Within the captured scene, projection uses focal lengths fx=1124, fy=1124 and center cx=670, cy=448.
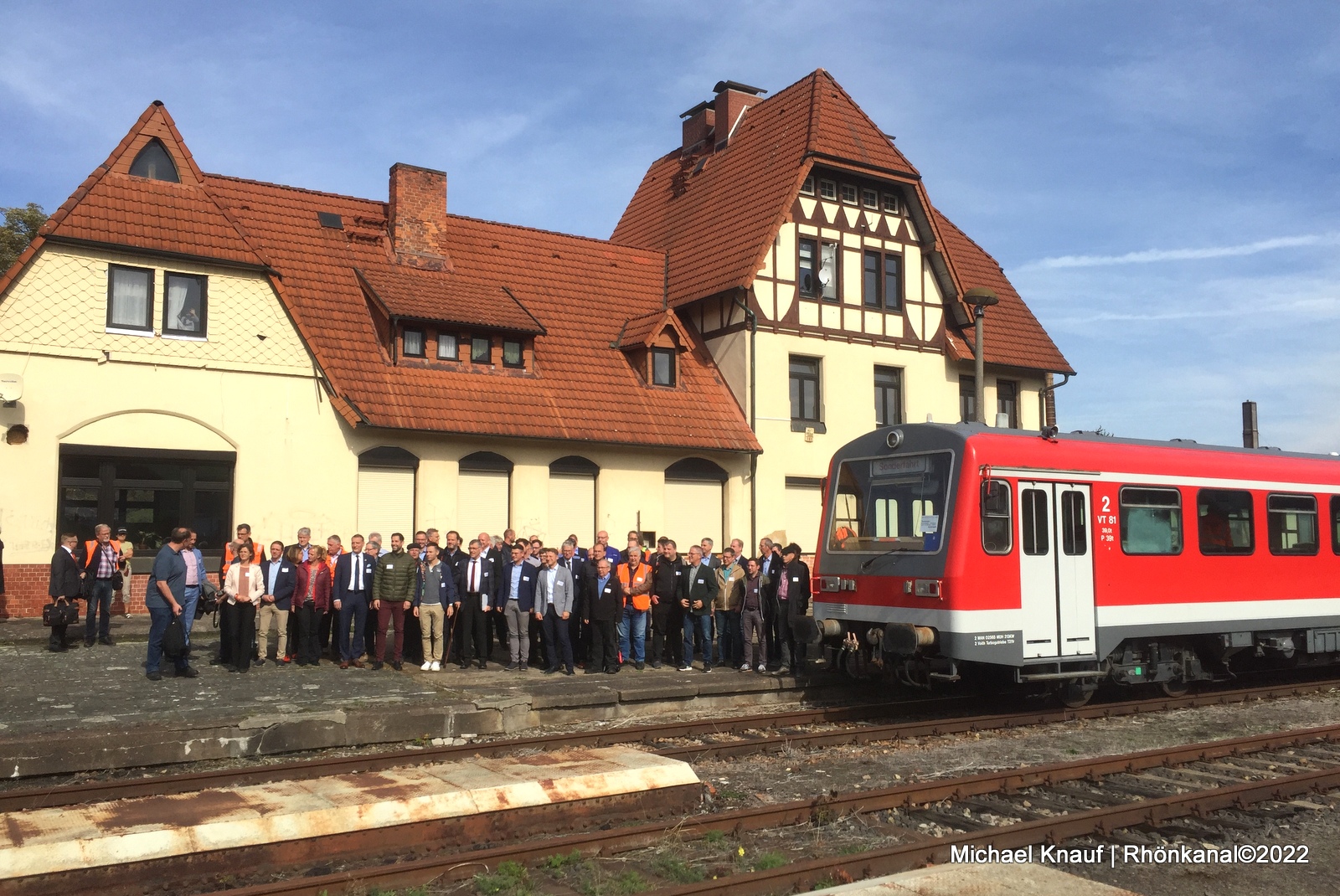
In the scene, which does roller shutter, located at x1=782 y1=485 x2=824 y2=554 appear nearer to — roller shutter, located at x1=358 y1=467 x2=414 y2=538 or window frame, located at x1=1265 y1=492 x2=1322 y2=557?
roller shutter, located at x1=358 y1=467 x2=414 y2=538

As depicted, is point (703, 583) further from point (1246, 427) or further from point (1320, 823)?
point (1246, 427)

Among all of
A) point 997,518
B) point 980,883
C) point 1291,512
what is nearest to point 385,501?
point 997,518

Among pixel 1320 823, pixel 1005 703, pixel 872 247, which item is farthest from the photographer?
pixel 872 247

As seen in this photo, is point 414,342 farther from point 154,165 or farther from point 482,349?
point 154,165

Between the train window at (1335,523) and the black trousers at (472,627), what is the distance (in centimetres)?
1181

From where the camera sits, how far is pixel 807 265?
2589 cm

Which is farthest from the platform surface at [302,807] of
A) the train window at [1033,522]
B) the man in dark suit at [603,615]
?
the man in dark suit at [603,615]

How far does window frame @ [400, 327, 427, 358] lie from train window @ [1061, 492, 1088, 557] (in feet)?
42.6

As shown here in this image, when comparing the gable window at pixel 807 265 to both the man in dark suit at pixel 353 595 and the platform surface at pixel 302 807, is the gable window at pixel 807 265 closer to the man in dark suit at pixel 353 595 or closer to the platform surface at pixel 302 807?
the man in dark suit at pixel 353 595

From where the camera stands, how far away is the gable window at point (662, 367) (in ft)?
80.7

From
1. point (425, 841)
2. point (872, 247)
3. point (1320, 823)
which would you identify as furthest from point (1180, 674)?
point (872, 247)

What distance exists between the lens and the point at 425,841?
Answer: 25.0ft

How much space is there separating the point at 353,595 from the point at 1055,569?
8.76 meters

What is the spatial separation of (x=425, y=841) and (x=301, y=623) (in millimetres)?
7849
